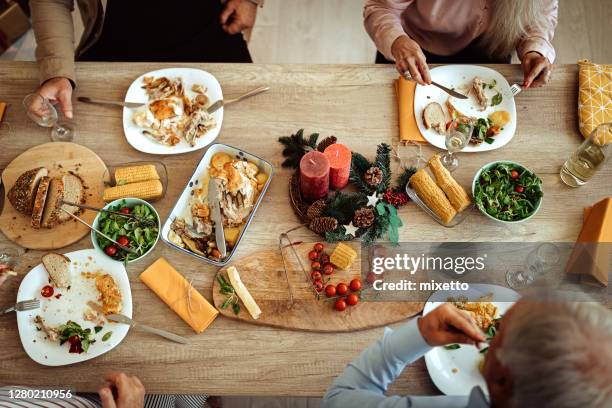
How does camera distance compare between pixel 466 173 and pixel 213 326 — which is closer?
pixel 213 326

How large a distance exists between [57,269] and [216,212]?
546 millimetres

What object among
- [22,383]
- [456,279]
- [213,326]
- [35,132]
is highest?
[35,132]

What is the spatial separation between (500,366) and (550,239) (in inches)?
30.9

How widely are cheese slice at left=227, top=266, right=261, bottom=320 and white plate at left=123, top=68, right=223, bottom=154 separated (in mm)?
490

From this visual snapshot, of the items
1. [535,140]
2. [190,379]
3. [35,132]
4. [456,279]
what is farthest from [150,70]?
[535,140]

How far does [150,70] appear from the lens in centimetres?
168

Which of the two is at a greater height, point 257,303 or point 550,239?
point 550,239

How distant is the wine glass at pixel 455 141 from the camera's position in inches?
57.2

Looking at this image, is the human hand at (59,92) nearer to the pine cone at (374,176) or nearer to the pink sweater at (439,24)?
the pine cone at (374,176)

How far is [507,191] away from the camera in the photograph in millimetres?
1472

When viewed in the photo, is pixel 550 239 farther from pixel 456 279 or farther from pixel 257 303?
pixel 257 303

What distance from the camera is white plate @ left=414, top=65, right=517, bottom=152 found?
5.09 feet

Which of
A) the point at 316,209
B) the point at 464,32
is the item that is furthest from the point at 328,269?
the point at 464,32

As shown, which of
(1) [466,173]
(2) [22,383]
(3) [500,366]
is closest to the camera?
(3) [500,366]
